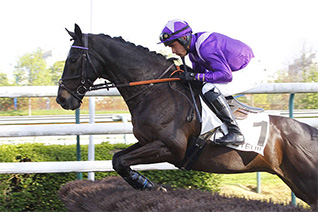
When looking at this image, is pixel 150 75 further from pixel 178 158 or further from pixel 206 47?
pixel 178 158

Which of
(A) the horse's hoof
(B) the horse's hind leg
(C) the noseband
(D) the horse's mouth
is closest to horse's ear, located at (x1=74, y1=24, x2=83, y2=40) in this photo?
(C) the noseband

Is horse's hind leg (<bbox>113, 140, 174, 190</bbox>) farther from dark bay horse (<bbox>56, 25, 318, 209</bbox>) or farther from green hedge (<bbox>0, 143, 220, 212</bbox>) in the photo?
green hedge (<bbox>0, 143, 220, 212</bbox>)

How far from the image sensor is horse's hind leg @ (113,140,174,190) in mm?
3162

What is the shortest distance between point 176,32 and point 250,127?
1.05 metres

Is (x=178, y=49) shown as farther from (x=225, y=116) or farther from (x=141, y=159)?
(x=141, y=159)

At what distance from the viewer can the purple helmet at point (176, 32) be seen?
10.9 feet

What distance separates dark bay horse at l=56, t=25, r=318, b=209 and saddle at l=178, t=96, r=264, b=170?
45mm

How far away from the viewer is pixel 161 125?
3.19m

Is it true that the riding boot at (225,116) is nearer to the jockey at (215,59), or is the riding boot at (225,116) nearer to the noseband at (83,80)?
the jockey at (215,59)

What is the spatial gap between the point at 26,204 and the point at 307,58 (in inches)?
835

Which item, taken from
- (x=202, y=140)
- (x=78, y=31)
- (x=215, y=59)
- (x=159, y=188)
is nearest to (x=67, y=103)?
(x=78, y=31)

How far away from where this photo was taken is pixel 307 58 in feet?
73.5

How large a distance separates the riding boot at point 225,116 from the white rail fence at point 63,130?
2.90ft

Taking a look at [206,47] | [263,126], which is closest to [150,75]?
[206,47]
